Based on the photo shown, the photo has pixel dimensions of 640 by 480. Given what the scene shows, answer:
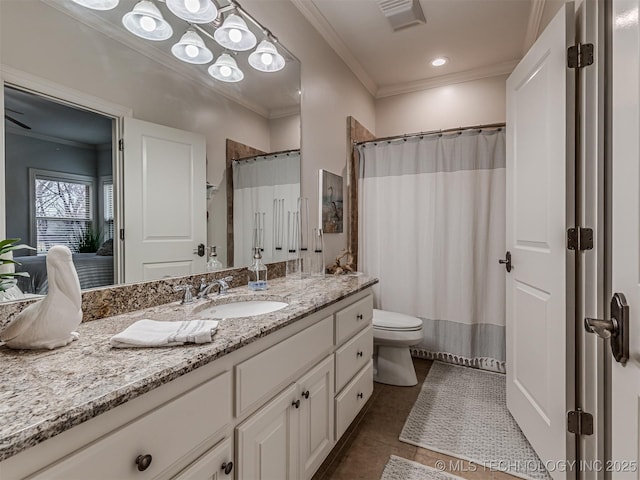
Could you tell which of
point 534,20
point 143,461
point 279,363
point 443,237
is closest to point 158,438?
point 143,461

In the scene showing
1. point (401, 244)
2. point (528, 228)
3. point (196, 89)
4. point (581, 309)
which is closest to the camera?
point (581, 309)

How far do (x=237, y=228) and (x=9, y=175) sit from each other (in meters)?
0.95

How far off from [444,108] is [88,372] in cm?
349

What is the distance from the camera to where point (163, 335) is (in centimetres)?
85

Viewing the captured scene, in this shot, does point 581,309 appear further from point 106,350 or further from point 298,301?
point 106,350

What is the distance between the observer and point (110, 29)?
3.75 ft

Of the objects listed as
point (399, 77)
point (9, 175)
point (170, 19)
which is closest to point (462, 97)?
point (399, 77)

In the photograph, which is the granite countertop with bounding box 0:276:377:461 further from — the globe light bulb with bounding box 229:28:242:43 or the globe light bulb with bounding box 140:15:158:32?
the globe light bulb with bounding box 229:28:242:43

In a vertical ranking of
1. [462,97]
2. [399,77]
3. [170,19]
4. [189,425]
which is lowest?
[189,425]

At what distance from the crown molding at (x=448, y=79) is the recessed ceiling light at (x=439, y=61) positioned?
25 cm

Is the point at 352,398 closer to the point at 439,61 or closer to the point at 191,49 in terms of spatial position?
the point at 191,49

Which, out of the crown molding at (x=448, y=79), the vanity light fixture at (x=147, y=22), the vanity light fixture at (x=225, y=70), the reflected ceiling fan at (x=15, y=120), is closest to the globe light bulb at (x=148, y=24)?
the vanity light fixture at (x=147, y=22)

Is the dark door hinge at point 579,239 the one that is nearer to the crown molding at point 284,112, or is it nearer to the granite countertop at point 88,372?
the granite countertop at point 88,372

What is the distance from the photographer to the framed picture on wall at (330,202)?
2.41m
